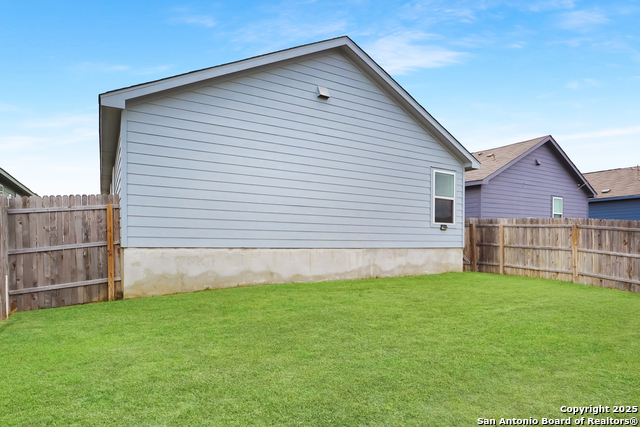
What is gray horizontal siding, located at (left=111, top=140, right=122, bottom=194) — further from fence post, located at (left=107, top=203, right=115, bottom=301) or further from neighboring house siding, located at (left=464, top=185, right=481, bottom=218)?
neighboring house siding, located at (left=464, top=185, right=481, bottom=218)

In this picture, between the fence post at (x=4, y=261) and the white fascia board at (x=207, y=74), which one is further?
the white fascia board at (x=207, y=74)

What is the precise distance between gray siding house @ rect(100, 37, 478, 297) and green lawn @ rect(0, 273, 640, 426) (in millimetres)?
1711

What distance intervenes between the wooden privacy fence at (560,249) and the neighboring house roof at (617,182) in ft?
49.1

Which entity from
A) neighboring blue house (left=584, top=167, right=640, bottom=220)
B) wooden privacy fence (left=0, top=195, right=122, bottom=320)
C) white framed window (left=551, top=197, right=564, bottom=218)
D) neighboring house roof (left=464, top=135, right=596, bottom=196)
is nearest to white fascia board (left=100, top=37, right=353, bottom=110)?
wooden privacy fence (left=0, top=195, right=122, bottom=320)

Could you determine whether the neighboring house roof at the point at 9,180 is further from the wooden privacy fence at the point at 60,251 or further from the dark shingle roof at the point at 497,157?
the dark shingle roof at the point at 497,157

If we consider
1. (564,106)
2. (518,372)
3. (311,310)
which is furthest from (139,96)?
(564,106)

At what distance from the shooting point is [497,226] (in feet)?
42.2

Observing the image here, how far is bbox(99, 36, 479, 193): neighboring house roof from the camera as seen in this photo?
7.49 meters

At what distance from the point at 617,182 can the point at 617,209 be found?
87.3 inches

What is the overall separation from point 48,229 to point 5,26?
10293 millimetres

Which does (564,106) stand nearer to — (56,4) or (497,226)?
(497,226)

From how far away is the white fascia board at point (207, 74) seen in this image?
7.36 m

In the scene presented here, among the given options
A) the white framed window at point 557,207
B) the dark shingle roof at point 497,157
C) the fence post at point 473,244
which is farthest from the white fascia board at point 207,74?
the white framed window at point 557,207

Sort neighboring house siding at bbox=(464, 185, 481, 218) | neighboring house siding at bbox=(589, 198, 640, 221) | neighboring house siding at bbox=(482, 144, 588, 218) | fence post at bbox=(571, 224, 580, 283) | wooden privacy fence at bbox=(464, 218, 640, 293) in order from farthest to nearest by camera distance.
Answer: neighboring house siding at bbox=(589, 198, 640, 221) → neighboring house siding at bbox=(482, 144, 588, 218) → neighboring house siding at bbox=(464, 185, 481, 218) → fence post at bbox=(571, 224, 580, 283) → wooden privacy fence at bbox=(464, 218, 640, 293)
